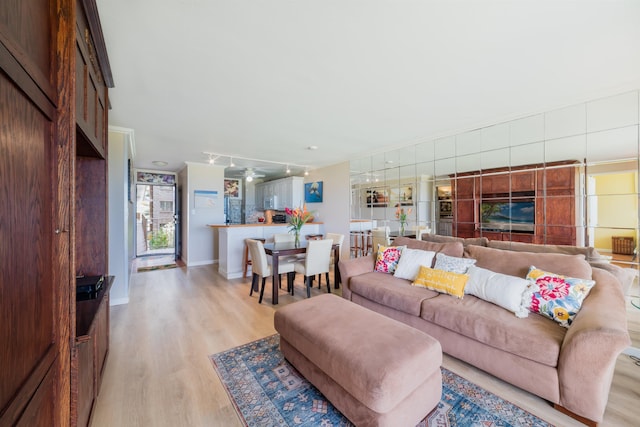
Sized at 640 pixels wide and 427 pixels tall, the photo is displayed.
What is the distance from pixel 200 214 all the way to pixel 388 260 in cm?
449

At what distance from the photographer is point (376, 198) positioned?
529cm

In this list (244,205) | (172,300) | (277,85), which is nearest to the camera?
(277,85)

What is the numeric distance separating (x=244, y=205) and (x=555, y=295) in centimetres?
802

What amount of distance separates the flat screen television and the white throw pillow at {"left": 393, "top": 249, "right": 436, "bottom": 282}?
6.16ft

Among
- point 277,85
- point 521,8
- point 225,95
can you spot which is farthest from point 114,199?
point 521,8

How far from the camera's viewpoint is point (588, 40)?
1.69 m

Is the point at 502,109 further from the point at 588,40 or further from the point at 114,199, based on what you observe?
the point at 114,199

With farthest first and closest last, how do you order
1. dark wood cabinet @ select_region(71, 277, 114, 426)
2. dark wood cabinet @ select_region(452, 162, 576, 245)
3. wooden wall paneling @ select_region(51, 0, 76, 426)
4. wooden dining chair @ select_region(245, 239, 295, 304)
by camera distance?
dark wood cabinet @ select_region(452, 162, 576, 245) < wooden dining chair @ select_region(245, 239, 295, 304) < dark wood cabinet @ select_region(71, 277, 114, 426) < wooden wall paneling @ select_region(51, 0, 76, 426)

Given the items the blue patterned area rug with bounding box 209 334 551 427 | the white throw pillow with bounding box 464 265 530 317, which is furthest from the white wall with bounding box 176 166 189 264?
the white throw pillow with bounding box 464 265 530 317

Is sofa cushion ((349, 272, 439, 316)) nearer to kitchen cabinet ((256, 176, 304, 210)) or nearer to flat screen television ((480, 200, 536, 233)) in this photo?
flat screen television ((480, 200, 536, 233))

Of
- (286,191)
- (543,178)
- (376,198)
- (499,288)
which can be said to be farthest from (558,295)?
(286,191)

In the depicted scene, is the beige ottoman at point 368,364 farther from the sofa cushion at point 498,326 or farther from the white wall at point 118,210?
the white wall at point 118,210

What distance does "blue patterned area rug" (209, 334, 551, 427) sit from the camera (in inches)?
61.1

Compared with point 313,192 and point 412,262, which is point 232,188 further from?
point 412,262
